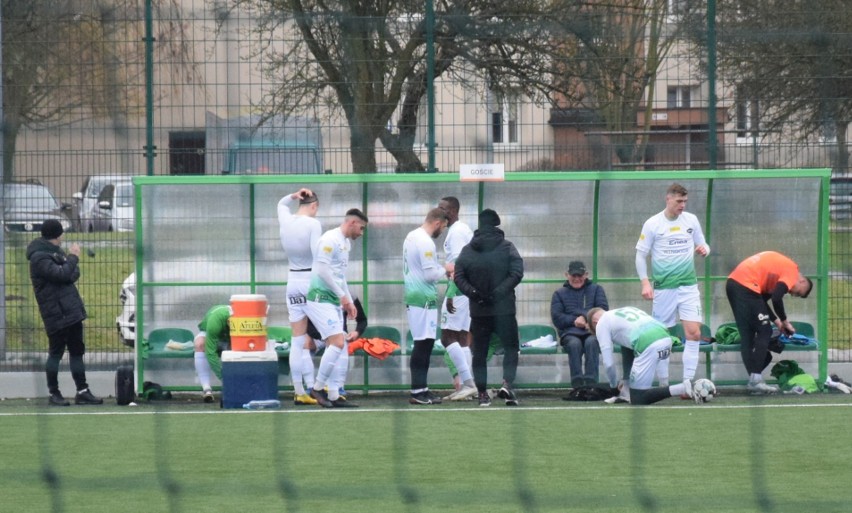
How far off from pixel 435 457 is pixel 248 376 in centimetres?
263

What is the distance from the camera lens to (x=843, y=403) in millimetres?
9969

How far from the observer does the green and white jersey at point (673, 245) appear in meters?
10.3

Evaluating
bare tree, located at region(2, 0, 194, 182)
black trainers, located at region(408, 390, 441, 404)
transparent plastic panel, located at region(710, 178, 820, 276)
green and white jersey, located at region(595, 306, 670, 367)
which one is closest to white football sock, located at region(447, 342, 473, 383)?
black trainers, located at region(408, 390, 441, 404)

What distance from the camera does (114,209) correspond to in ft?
36.1

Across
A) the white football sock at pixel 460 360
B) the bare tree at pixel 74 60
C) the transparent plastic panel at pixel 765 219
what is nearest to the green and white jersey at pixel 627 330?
the white football sock at pixel 460 360

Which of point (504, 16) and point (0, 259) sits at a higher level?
point (504, 16)

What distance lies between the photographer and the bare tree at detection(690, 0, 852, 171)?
6699 mm

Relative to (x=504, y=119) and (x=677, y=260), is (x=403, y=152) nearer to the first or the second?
(x=504, y=119)

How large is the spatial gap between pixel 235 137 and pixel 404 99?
1430 mm

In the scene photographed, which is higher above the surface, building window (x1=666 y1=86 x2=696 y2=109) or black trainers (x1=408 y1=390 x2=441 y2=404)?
building window (x1=666 y1=86 x2=696 y2=109)

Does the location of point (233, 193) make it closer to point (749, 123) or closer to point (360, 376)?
point (360, 376)

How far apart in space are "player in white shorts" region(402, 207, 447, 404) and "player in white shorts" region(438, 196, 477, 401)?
6.3 inches

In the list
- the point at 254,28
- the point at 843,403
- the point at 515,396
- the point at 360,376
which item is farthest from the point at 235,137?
the point at 843,403

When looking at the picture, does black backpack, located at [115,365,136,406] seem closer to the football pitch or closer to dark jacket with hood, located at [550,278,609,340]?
the football pitch
